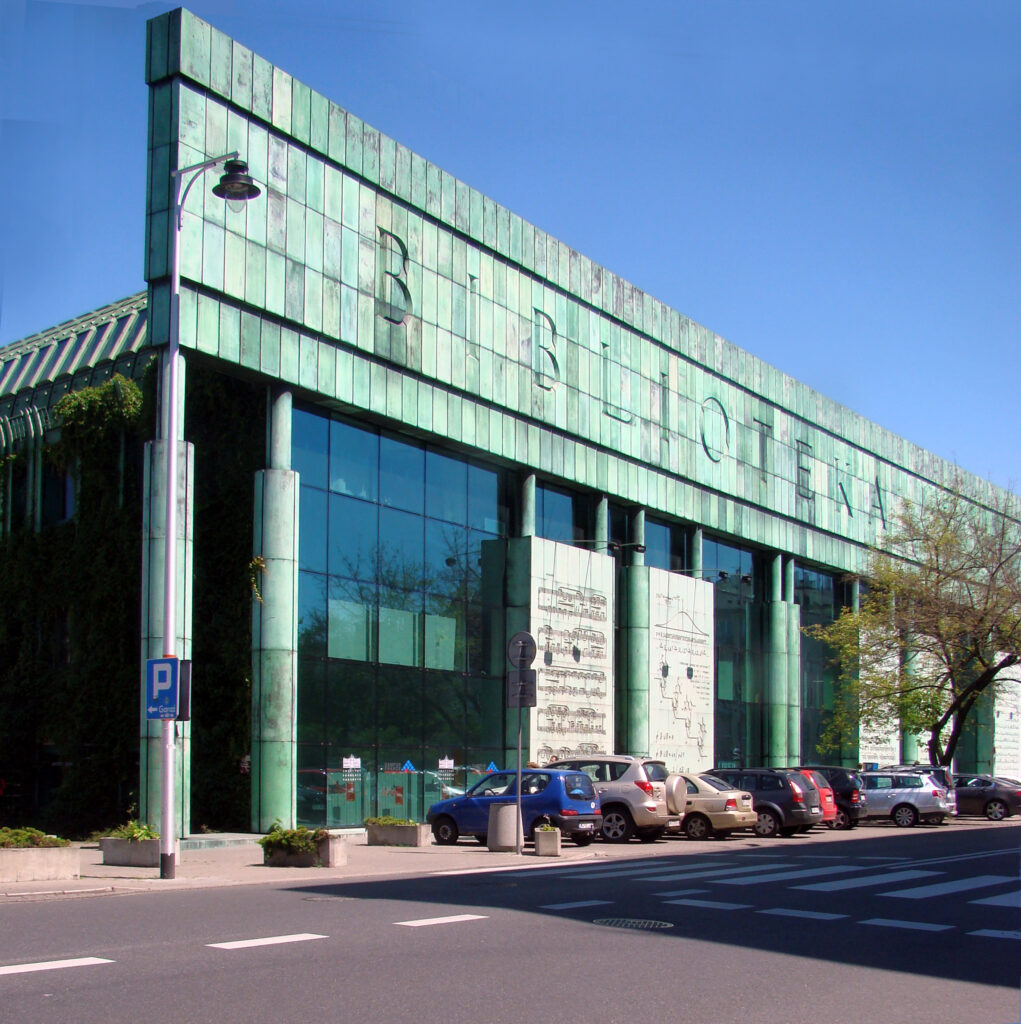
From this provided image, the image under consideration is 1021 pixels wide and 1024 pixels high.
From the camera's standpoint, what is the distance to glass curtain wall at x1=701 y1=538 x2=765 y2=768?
152ft

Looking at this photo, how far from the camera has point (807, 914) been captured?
14.3 m

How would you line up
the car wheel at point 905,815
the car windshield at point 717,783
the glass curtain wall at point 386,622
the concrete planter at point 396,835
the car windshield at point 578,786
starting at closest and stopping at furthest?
the car windshield at point 578,786 → the concrete planter at point 396,835 → the glass curtain wall at point 386,622 → the car windshield at point 717,783 → the car wheel at point 905,815

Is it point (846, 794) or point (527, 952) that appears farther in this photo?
point (846, 794)

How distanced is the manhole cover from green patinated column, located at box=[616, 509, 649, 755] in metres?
26.3

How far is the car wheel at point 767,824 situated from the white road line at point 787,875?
1020cm

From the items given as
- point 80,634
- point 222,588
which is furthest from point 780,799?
point 80,634

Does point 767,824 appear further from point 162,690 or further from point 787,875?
point 162,690

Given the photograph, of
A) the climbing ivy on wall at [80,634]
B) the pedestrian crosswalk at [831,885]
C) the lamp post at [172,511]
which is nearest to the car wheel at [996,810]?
the pedestrian crosswalk at [831,885]

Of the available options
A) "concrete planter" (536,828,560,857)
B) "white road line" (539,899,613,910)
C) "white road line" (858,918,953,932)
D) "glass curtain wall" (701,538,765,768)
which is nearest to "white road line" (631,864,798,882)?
"white road line" (539,899,613,910)

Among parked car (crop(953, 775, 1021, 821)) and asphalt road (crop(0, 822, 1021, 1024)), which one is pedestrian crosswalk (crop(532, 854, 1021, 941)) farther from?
parked car (crop(953, 775, 1021, 821))

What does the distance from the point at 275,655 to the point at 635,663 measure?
15257mm

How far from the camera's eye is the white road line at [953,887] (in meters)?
16.8

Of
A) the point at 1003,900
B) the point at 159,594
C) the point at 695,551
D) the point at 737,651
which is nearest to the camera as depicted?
the point at 1003,900

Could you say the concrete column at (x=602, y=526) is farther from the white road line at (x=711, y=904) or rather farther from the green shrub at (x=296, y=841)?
the white road line at (x=711, y=904)
